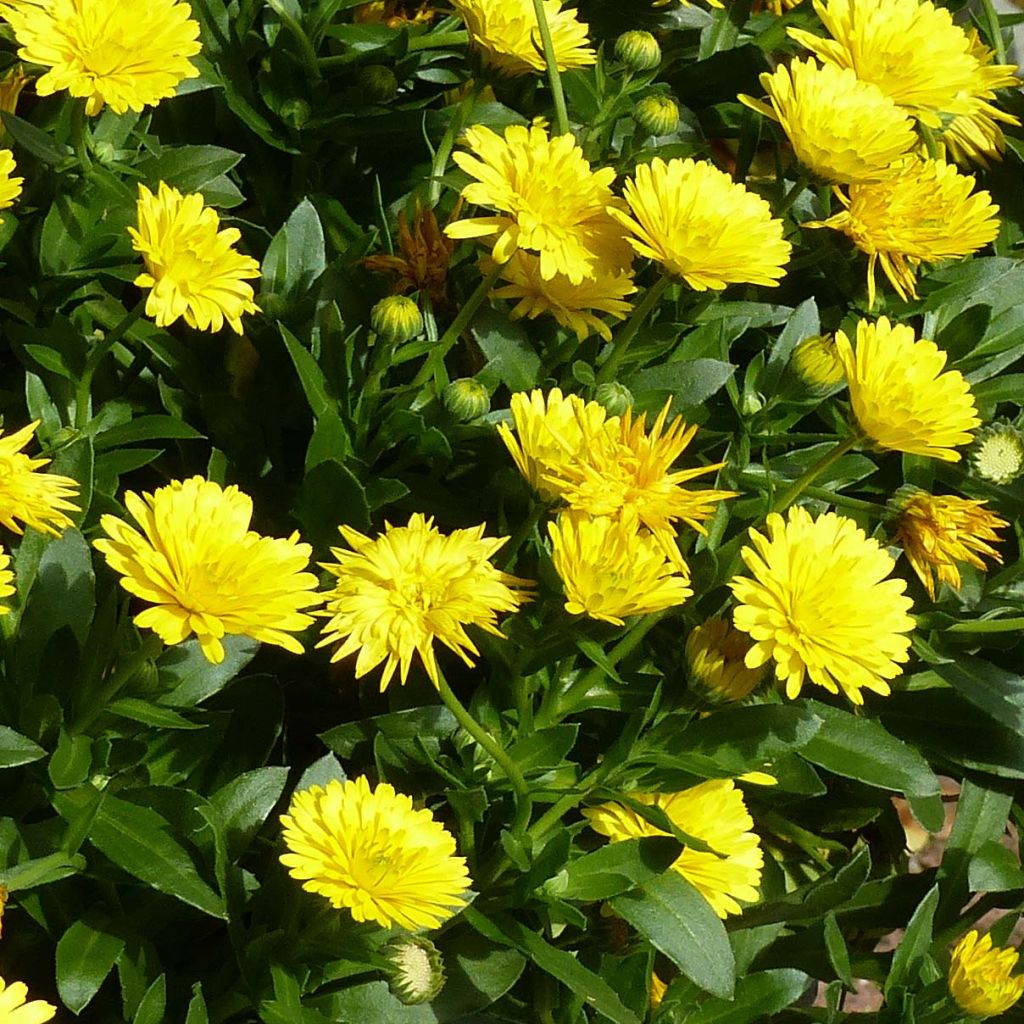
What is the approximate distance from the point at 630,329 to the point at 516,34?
0.30 m

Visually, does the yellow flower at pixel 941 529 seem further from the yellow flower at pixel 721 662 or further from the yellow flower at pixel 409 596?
the yellow flower at pixel 409 596

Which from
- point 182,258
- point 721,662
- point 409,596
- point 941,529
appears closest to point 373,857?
point 409,596

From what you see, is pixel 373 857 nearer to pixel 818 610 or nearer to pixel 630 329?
pixel 818 610

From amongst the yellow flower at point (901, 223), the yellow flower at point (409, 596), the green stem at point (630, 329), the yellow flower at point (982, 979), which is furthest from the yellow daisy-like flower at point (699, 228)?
the yellow flower at point (982, 979)

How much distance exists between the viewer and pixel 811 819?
1.31 m

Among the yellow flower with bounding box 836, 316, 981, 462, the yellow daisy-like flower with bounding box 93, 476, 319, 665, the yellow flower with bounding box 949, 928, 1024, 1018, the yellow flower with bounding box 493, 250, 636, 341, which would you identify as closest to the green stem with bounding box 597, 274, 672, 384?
the yellow flower with bounding box 493, 250, 636, 341

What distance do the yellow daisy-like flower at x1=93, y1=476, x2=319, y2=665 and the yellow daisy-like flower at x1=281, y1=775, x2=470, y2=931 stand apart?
4.5 inches

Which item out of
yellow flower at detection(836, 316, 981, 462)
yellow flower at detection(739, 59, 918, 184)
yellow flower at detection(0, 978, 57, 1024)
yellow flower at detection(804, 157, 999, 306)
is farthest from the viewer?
yellow flower at detection(804, 157, 999, 306)

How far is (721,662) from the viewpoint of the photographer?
0.96 meters

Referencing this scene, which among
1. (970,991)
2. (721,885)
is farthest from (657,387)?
(970,991)

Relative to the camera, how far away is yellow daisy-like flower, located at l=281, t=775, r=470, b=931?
81 centimetres

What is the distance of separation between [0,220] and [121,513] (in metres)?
0.27

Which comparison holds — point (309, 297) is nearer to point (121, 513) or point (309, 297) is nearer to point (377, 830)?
point (121, 513)

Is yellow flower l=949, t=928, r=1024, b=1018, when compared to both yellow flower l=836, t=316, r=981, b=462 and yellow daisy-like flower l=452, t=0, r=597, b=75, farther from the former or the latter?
yellow daisy-like flower l=452, t=0, r=597, b=75
